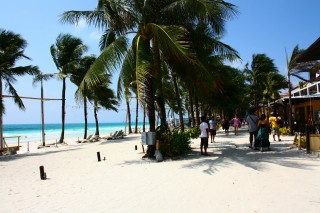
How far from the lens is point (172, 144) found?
1232cm

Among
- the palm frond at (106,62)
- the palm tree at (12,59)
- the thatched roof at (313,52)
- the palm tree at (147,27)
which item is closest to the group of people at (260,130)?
the thatched roof at (313,52)

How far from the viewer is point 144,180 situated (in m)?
8.22

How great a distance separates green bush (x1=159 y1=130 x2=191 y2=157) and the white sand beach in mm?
1382

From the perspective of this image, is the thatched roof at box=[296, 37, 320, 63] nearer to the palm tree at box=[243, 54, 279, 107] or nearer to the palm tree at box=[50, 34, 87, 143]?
the palm tree at box=[50, 34, 87, 143]

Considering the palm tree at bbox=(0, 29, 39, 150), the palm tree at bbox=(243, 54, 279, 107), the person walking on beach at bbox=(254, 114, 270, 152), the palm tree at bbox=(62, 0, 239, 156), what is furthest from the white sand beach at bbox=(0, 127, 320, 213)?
the palm tree at bbox=(243, 54, 279, 107)

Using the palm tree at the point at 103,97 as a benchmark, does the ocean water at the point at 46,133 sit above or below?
below

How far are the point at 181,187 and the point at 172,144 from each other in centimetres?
524

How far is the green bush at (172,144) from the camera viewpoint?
1219 cm

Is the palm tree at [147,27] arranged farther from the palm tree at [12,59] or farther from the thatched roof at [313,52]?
the palm tree at [12,59]

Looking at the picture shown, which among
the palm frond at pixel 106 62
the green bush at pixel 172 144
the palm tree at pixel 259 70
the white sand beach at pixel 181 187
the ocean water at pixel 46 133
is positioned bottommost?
the ocean water at pixel 46 133

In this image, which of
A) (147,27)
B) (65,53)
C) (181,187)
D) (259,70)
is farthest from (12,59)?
(259,70)

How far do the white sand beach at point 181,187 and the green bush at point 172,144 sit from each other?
1382mm

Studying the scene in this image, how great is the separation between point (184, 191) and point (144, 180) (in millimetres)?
1770

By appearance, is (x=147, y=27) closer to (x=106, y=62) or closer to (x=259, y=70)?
(x=106, y=62)
